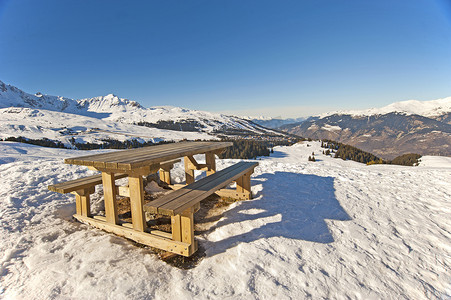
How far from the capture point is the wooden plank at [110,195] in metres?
4.39

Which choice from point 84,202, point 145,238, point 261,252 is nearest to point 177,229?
point 145,238

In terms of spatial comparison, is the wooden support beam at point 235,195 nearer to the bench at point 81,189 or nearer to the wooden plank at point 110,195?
the wooden plank at point 110,195

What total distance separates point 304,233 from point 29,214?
6500 mm

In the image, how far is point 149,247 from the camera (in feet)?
13.3

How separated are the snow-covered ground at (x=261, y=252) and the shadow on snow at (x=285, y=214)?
0.03m

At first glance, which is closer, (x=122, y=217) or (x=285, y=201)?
(x=122, y=217)

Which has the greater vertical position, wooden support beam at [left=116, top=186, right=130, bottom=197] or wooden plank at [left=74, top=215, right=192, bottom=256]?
wooden support beam at [left=116, top=186, right=130, bottom=197]

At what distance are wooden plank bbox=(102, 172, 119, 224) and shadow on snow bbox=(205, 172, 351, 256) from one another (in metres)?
2.12

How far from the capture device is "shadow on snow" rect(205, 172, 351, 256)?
421cm

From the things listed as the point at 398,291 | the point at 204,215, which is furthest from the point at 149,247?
the point at 398,291

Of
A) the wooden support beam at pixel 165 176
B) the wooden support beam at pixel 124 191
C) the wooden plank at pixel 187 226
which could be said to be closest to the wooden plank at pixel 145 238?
the wooden plank at pixel 187 226

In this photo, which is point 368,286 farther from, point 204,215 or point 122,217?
point 122,217

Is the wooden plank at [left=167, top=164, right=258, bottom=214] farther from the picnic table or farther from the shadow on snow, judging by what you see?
the shadow on snow

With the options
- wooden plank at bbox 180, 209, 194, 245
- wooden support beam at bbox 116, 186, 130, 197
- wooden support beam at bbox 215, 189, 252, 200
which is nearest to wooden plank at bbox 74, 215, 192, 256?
wooden plank at bbox 180, 209, 194, 245
